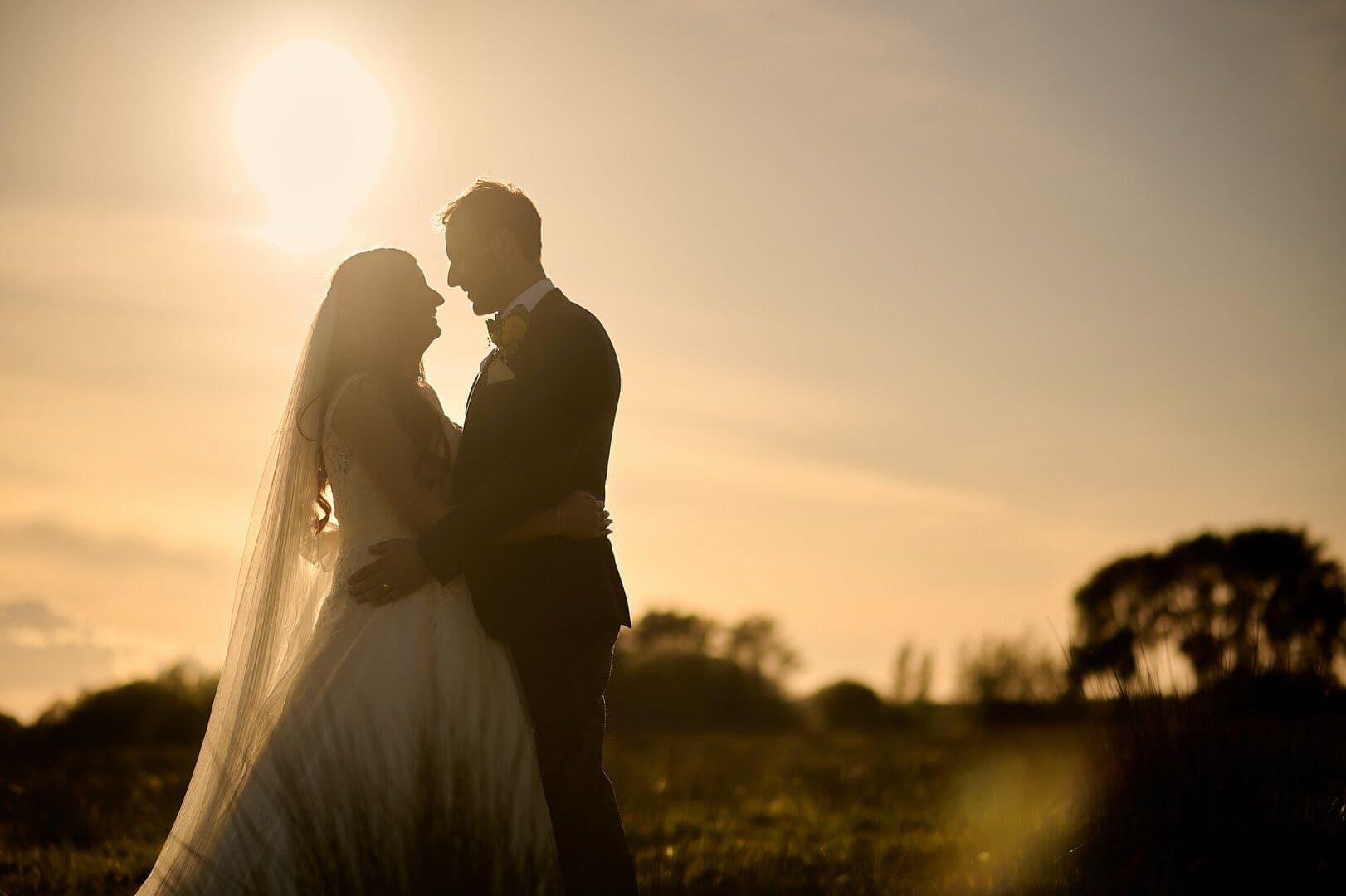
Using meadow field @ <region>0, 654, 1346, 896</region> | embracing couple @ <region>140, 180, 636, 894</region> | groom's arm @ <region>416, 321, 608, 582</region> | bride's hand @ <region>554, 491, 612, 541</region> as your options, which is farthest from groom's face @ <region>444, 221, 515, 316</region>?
meadow field @ <region>0, 654, 1346, 896</region>

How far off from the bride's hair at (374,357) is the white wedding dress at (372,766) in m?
0.14

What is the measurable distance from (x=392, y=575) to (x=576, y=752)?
94 centimetres

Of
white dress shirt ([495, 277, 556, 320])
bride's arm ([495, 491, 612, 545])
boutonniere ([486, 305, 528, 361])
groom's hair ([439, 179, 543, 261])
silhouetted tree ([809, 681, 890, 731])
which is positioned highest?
groom's hair ([439, 179, 543, 261])

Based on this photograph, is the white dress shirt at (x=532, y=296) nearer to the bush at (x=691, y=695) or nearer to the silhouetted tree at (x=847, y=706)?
the bush at (x=691, y=695)

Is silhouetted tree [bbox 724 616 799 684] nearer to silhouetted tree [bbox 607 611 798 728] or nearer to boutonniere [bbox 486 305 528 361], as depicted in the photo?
silhouetted tree [bbox 607 611 798 728]

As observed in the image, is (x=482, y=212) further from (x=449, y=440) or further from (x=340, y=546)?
(x=340, y=546)

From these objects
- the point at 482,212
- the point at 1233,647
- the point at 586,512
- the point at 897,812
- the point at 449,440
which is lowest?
Result: the point at 897,812

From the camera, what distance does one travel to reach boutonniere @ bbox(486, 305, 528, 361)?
14.4ft

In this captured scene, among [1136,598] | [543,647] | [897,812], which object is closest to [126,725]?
[897,812]

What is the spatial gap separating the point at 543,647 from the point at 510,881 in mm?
1048

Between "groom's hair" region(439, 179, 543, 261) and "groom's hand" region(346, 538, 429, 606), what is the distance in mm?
1251

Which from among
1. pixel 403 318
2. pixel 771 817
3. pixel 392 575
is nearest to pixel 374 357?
pixel 403 318

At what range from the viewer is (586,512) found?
4.35 metres

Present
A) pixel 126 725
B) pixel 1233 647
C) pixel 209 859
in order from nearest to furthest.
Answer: pixel 209 859 < pixel 1233 647 < pixel 126 725
